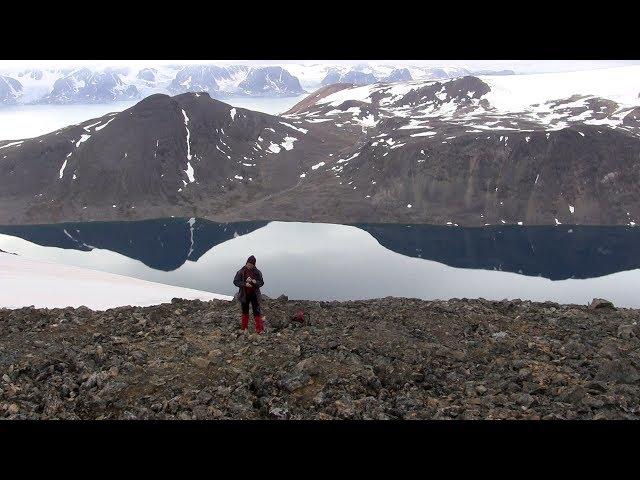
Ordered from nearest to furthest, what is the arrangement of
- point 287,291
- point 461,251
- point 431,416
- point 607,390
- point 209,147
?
point 431,416 < point 607,390 < point 287,291 < point 461,251 < point 209,147

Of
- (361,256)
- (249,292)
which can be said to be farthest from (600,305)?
(361,256)

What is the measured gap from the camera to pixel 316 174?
17175cm

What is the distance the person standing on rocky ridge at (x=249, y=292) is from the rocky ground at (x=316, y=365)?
1.39 ft

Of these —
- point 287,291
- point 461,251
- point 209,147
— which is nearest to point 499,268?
point 461,251

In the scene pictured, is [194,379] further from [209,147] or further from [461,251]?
[209,147]

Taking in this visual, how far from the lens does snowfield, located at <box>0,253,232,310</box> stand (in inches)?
673

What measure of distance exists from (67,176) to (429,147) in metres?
108

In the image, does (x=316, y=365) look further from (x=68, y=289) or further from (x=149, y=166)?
(x=149, y=166)

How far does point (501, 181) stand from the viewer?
485ft

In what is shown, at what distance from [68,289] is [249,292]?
10.3 m

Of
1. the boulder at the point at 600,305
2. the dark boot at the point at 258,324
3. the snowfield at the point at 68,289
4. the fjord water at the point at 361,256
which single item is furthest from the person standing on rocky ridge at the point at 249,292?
the fjord water at the point at 361,256

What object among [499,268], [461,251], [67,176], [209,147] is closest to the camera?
[499,268]

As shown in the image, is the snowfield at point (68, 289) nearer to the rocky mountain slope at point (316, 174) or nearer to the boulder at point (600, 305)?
the boulder at point (600, 305)

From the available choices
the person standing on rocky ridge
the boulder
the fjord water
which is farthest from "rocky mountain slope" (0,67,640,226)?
the person standing on rocky ridge
